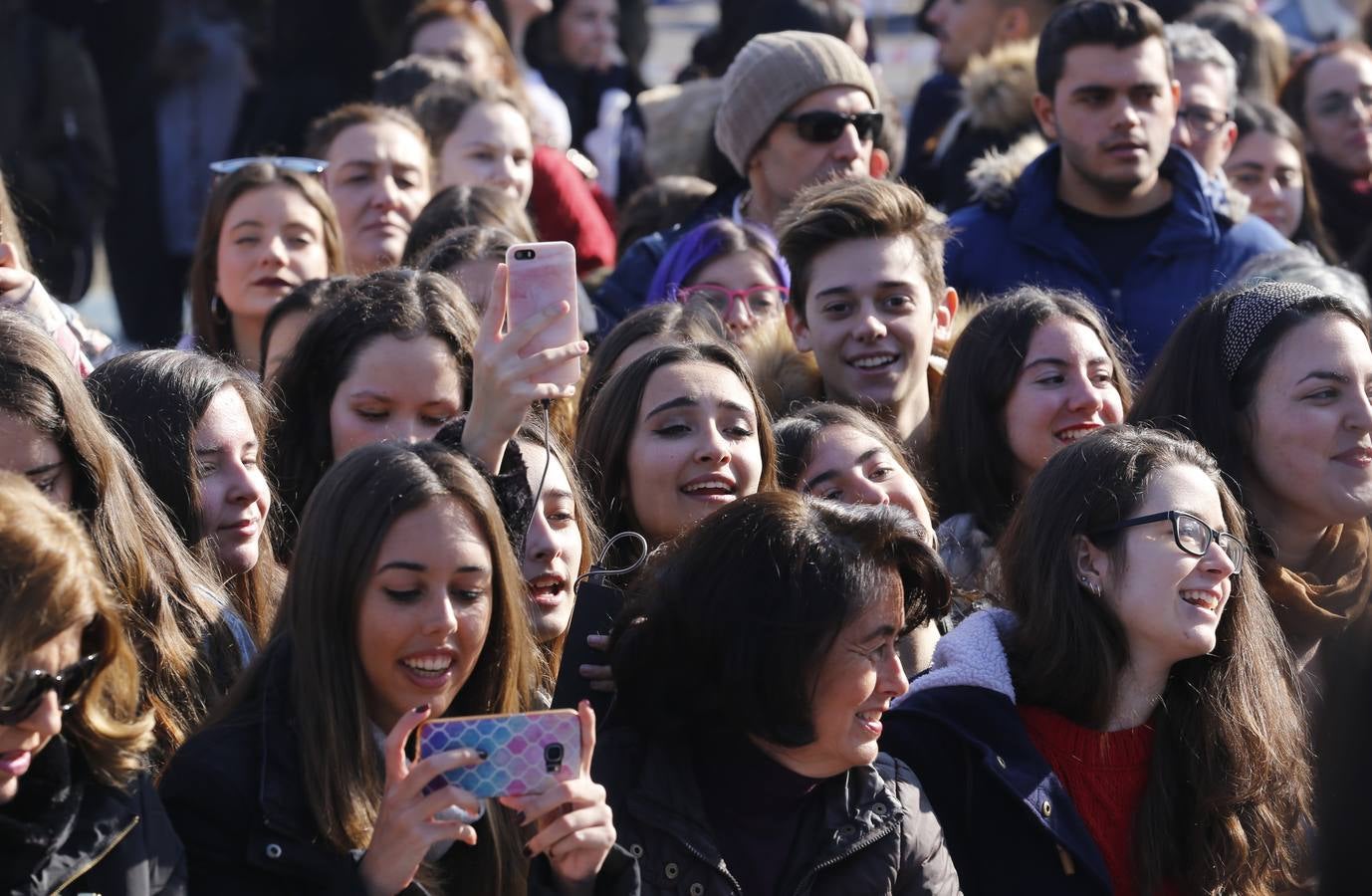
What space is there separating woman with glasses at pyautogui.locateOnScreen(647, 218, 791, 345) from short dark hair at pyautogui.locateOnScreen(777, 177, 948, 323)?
289 millimetres

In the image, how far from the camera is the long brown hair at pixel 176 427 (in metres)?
4.35

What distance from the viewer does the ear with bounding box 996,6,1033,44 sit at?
884 cm

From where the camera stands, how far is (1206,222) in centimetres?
656

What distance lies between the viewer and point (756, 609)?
3.72m

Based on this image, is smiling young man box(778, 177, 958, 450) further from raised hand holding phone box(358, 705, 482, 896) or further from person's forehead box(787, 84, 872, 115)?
raised hand holding phone box(358, 705, 482, 896)

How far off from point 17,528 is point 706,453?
184 centimetres

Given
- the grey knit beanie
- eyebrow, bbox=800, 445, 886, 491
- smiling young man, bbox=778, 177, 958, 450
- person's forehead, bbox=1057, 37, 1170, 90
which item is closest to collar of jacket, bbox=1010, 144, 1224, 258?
person's forehead, bbox=1057, 37, 1170, 90

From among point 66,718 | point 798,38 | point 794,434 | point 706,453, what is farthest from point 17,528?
point 798,38

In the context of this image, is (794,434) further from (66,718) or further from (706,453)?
(66,718)

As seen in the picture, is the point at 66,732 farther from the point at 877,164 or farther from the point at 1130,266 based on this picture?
the point at 877,164

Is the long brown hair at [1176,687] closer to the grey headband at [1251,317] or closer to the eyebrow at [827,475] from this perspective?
the eyebrow at [827,475]

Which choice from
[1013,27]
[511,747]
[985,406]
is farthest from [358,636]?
[1013,27]

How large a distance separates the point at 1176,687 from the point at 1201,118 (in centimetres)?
374

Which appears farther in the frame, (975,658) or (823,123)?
(823,123)
